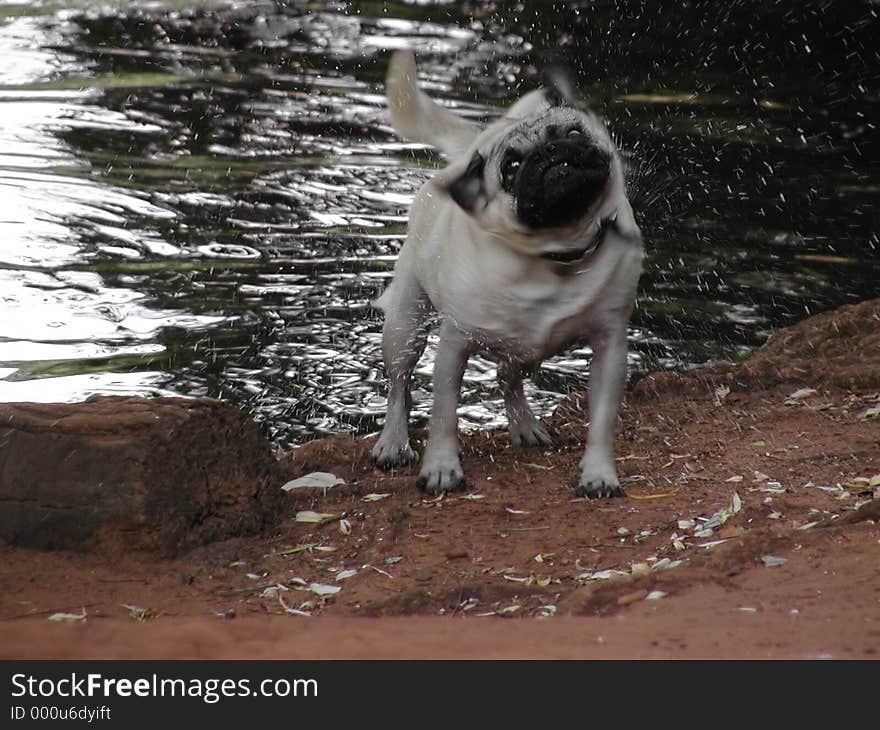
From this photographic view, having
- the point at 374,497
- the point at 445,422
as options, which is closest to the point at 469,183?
the point at 445,422

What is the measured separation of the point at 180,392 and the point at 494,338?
2564 millimetres

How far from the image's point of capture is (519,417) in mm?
7086

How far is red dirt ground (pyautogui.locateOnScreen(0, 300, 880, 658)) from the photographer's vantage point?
389cm

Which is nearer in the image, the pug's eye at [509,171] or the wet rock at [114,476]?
the wet rock at [114,476]

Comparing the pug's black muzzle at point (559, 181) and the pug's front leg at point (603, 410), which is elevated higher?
the pug's black muzzle at point (559, 181)

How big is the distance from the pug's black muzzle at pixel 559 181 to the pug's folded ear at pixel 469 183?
0.20m

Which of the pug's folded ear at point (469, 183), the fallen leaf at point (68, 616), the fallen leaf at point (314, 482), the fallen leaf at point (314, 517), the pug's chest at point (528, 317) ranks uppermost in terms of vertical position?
the pug's folded ear at point (469, 183)

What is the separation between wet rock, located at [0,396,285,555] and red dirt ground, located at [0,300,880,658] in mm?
93

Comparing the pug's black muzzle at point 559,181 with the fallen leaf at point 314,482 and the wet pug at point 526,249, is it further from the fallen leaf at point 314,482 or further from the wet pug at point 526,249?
the fallen leaf at point 314,482

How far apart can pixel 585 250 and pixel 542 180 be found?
403 mm

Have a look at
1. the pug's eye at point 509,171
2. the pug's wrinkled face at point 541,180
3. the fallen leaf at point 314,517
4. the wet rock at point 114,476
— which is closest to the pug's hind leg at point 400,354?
the fallen leaf at point 314,517

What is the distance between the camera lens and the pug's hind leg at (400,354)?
6.76 m

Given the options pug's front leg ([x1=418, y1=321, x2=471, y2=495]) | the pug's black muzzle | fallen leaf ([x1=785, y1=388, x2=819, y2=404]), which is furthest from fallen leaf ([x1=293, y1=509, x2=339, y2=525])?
fallen leaf ([x1=785, y1=388, x2=819, y2=404])

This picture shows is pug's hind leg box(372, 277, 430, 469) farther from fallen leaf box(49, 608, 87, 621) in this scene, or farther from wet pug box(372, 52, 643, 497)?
fallen leaf box(49, 608, 87, 621)
